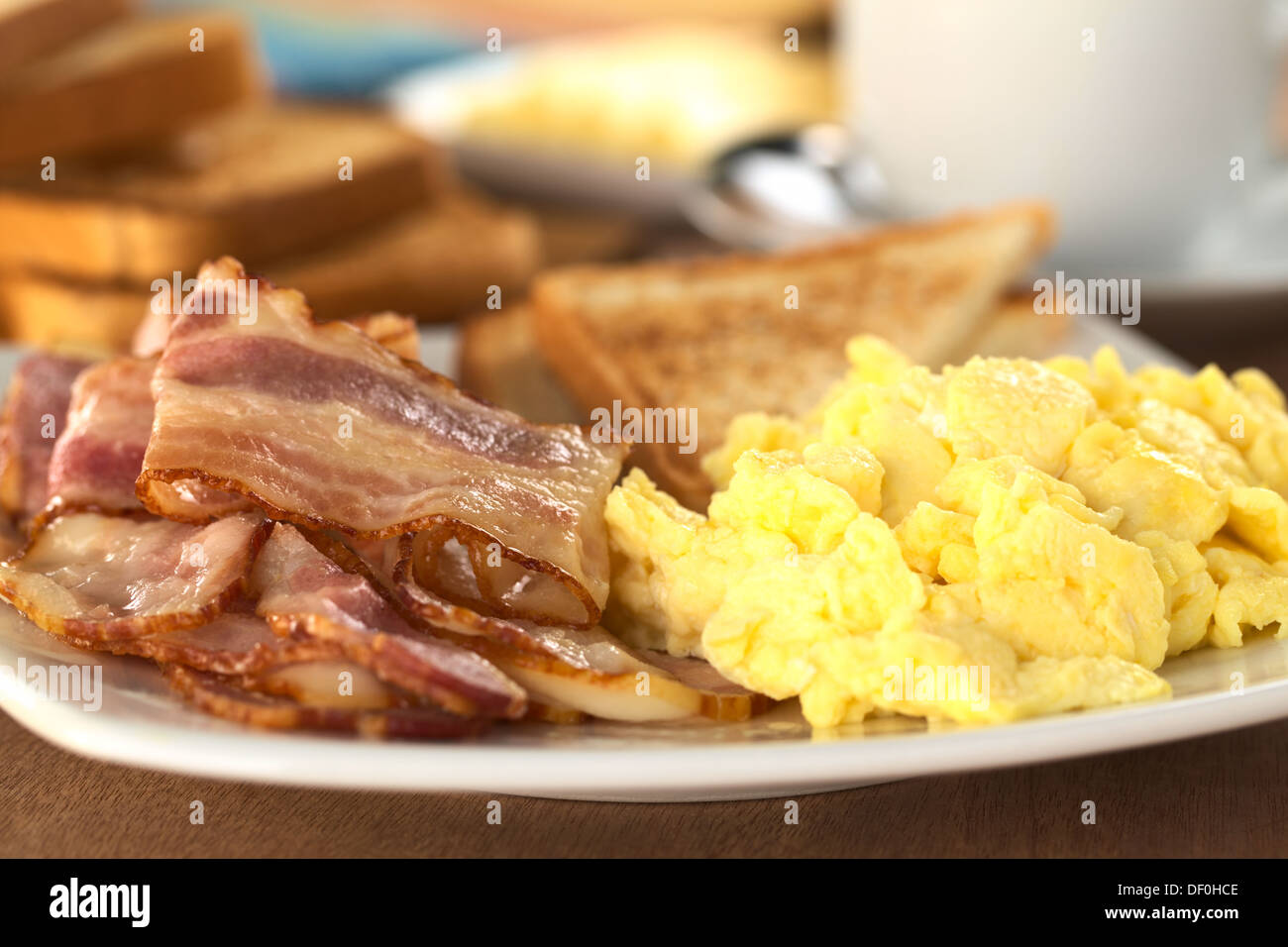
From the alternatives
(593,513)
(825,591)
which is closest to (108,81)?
(593,513)

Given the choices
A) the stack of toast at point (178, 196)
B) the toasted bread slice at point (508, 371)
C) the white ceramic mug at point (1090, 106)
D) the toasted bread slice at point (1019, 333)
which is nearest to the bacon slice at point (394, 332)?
the toasted bread slice at point (508, 371)

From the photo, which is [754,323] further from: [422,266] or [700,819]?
[700,819]

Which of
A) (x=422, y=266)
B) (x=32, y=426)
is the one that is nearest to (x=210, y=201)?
(x=422, y=266)

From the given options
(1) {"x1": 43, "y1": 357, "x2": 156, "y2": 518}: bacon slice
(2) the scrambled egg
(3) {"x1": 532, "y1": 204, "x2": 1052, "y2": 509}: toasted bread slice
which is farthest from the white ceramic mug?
(1) {"x1": 43, "y1": 357, "x2": 156, "y2": 518}: bacon slice

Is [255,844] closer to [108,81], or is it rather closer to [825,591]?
[825,591]

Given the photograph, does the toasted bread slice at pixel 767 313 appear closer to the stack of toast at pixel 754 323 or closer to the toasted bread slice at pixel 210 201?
the stack of toast at pixel 754 323
